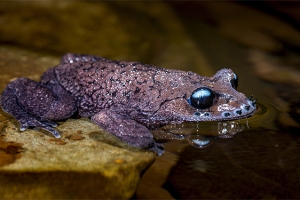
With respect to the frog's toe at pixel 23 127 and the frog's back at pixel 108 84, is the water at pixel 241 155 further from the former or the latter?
the frog's toe at pixel 23 127

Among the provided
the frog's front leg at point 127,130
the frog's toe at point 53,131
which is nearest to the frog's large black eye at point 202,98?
the frog's front leg at point 127,130

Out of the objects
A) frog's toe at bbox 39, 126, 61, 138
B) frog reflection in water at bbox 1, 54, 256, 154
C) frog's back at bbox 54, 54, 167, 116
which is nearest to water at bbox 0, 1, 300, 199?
frog reflection in water at bbox 1, 54, 256, 154

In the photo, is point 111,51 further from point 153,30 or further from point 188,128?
point 188,128

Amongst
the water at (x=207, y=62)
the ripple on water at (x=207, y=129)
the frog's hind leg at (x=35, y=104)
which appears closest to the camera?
the water at (x=207, y=62)

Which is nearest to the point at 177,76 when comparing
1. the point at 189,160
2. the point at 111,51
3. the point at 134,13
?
the point at 189,160

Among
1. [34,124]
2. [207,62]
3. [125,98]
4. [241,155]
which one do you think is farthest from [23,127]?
[207,62]

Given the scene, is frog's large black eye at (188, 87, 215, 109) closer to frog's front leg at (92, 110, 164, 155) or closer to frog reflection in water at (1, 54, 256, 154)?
frog reflection in water at (1, 54, 256, 154)

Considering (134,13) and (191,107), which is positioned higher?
(134,13)
